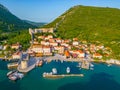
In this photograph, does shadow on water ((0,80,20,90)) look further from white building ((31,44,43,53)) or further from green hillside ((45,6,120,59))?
green hillside ((45,6,120,59))

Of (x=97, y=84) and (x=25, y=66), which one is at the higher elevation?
(x=25, y=66)

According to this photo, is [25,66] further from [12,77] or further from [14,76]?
[12,77]

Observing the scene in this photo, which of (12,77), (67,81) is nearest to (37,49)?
(12,77)

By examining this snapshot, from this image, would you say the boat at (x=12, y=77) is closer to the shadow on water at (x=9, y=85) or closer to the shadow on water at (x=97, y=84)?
the shadow on water at (x=9, y=85)

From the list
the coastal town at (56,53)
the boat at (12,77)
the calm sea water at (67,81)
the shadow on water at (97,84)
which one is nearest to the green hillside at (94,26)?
the coastal town at (56,53)

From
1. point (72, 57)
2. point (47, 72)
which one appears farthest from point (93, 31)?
point (47, 72)

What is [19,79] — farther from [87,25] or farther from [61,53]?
[87,25]

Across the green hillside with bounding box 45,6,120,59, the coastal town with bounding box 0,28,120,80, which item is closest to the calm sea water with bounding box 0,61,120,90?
the coastal town with bounding box 0,28,120,80
